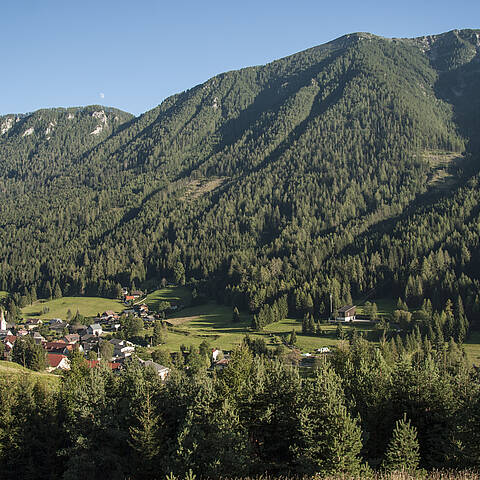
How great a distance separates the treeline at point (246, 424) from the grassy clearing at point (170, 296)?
104m

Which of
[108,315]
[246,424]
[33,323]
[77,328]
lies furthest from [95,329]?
[246,424]

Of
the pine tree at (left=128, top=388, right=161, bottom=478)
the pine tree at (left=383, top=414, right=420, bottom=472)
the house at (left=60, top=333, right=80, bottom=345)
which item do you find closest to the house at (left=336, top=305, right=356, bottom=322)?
the house at (left=60, top=333, right=80, bottom=345)

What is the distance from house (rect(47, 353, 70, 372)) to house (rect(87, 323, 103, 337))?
26641mm

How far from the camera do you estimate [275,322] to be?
11138 centimetres

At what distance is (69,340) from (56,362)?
2513 cm

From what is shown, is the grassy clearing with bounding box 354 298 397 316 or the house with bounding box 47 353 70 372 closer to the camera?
the house with bounding box 47 353 70 372

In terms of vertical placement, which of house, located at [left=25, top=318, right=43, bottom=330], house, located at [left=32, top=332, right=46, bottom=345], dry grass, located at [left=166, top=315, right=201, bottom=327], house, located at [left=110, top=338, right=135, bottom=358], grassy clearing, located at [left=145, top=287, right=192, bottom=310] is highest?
grassy clearing, located at [left=145, top=287, right=192, bottom=310]

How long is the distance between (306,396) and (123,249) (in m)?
179

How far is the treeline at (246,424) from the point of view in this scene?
92.5 ft

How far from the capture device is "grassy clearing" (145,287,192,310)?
146m

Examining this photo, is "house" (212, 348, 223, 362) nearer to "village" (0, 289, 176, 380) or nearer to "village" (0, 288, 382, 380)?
"village" (0, 288, 382, 380)

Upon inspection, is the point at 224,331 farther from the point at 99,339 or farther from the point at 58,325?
the point at 58,325

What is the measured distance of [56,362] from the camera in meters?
84.1

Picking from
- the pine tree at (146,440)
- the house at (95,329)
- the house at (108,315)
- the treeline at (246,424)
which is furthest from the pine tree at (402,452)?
the house at (108,315)
